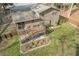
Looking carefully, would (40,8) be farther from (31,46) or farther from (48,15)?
(31,46)

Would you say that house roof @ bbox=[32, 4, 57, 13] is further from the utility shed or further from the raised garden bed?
the raised garden bed

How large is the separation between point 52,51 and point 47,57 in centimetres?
6

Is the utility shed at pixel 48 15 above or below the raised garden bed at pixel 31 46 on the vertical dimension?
above

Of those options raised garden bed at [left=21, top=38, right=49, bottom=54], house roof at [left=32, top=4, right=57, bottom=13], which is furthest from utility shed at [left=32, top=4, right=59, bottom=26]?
raised garden bed at [left=21, top=38, right=49, bottom=54]

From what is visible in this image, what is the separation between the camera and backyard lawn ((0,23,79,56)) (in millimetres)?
2078

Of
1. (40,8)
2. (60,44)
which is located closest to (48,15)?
(40,8)

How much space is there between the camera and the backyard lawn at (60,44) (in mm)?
2078

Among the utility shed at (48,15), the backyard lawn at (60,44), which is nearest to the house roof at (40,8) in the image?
the utility shed at (48,15)

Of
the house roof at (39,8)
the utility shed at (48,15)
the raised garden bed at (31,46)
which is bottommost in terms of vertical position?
the raised garden bed at (31,46)

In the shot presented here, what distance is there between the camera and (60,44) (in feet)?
6.82

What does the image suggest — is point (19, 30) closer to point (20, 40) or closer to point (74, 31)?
point (20, 40)

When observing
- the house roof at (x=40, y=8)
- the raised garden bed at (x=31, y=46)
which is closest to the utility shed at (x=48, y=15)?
the house roof at (x=40, y=8)

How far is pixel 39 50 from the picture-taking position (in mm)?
2082

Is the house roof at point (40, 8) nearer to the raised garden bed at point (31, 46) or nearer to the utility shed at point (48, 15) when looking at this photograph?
the utility shed at point (48, 15)
